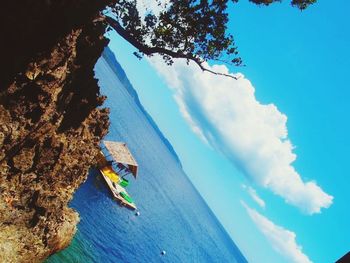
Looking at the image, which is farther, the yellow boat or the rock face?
the yellow boat

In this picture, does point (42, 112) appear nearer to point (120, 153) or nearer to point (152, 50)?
point (152, 50)

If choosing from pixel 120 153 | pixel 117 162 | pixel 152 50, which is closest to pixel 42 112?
pixel 152 50

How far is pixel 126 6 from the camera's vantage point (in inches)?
953

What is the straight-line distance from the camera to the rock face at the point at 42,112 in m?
17.0

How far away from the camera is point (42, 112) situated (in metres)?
20.8

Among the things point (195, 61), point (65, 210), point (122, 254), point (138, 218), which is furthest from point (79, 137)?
point (138, 218)

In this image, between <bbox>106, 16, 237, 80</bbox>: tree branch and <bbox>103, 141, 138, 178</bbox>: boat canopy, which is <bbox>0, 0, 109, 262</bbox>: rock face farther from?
<bbox>103, 141, 138, 178</bbox>: boat canopy

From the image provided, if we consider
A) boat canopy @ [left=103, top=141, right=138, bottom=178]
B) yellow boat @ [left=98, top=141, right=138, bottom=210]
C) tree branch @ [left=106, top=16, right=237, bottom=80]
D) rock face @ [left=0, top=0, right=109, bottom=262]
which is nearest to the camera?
rock face @ [left=0, top=0, right=109, bottom=262]

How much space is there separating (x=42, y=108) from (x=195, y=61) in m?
10.4

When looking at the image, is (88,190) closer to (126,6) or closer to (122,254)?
(122,254)

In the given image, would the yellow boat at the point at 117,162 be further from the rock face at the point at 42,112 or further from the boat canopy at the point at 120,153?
the rock face at the point at 42,112

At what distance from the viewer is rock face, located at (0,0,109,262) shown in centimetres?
1703

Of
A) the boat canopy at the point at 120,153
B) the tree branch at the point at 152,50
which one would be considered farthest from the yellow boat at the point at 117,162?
the tree branch at the point at 152,50

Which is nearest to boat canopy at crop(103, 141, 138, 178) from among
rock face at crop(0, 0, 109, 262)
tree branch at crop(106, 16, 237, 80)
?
rock face at crop(0, 0, 109, 262)
